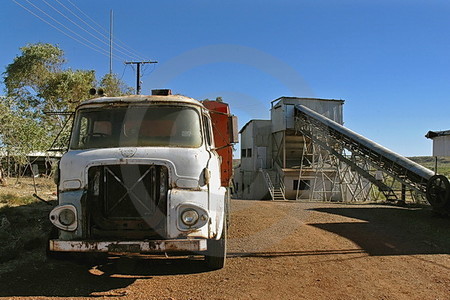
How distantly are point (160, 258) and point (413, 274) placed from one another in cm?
429

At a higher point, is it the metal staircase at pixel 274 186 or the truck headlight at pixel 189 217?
the truck headlight at pixel 189 217

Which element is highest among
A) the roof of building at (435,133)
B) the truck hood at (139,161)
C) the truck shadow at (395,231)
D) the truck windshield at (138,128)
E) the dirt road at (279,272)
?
the roof of building at (435,133)

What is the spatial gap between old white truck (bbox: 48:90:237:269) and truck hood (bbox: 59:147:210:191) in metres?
0.01

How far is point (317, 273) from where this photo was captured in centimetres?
590

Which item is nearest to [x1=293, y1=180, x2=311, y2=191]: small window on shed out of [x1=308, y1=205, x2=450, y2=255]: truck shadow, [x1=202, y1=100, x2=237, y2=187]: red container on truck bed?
[x1=308, y1=205, x2=450, y2=255]: truck shadow

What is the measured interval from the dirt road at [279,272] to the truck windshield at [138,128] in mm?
2029

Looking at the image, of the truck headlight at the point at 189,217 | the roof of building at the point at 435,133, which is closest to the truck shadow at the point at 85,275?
the truck headlight at the point at 189,217

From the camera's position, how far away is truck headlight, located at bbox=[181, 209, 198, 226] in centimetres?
483

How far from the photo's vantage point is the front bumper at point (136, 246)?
4.68 meters

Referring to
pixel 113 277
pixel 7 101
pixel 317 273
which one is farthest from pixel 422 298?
pixel 7 101

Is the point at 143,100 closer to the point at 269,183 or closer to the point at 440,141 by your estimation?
the point at 440,141

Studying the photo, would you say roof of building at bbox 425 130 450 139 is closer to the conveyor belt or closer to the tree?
the conveyor belt

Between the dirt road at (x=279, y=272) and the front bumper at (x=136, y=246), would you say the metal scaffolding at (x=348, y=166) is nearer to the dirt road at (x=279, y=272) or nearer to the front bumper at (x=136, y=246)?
the dirt road at (x=279, y=272)

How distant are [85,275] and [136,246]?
1.62m
